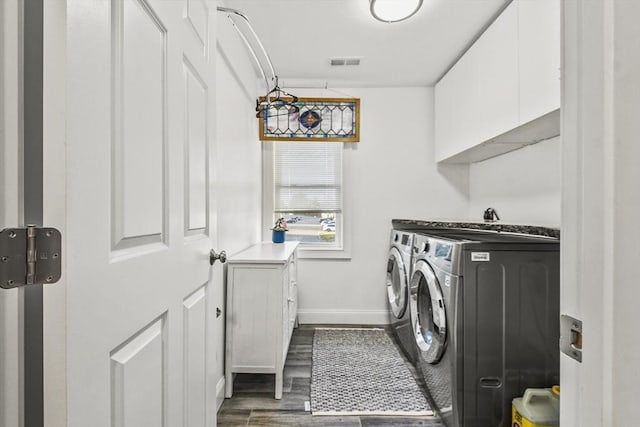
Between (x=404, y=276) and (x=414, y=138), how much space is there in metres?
1.63

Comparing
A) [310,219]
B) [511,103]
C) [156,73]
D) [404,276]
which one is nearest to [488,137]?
[511,103]

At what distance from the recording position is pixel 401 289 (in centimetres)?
266

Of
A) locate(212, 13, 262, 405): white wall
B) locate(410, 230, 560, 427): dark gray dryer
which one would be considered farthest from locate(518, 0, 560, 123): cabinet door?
locate(212, 13, 262, 405): white wall

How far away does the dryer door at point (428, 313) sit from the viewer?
176 centimetres

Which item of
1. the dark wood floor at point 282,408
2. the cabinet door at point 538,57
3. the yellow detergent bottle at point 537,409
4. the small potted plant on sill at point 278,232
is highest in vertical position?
the cabinet door at point 538,57

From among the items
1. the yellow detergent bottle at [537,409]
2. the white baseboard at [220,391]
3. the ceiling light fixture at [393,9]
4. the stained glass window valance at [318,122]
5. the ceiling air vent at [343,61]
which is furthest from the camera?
the stained glass window valance at [318,122]

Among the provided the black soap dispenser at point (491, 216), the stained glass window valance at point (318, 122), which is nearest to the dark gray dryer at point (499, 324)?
the black soap dispenser at point (491, 216)

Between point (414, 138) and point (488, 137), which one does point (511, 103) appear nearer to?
point (488, 137)

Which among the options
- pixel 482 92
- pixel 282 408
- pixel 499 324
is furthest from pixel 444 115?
pixel 282 408

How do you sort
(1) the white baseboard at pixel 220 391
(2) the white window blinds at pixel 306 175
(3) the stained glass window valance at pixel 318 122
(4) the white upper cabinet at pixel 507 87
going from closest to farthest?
(4) the white upper cabinet at pixel 507 87 < (1) the white baseboard at pixel 220 391 < (3) the stained glass window valance at pixel 318 122 < (2) the white window blinds at pixel 306 175

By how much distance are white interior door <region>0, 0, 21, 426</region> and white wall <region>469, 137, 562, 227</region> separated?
249cm

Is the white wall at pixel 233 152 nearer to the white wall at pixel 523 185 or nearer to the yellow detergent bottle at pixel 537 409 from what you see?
the yellow detergent bottle at pixel 537 409

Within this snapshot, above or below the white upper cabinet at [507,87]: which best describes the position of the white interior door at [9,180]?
below

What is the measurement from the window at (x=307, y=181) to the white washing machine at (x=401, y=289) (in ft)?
2.53
